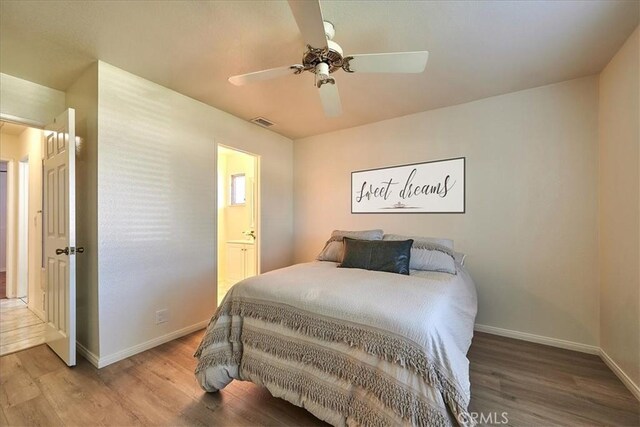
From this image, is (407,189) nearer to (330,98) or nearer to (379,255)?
(379,255)

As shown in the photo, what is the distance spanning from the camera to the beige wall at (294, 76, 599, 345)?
7.96 ft

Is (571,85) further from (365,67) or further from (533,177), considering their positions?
(365,67)

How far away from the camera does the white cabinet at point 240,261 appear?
407 cm

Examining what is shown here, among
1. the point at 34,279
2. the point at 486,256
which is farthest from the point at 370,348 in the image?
the point at 34,279

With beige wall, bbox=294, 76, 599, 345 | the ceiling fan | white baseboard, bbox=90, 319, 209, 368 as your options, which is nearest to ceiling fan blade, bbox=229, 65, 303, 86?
the ceiling fan

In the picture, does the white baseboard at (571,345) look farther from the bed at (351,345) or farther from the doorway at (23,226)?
the doorway at (23,226)

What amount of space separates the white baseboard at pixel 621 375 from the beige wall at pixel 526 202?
17 cm

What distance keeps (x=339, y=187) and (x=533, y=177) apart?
7.13ft

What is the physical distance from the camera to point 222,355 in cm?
179

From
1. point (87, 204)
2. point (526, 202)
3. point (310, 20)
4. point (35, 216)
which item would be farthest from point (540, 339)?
point (35, 216)

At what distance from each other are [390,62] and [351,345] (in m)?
1.65

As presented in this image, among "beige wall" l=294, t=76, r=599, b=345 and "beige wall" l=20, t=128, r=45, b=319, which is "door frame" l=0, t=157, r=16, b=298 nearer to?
"beige wall" l=20, t=128, r=45, b=319

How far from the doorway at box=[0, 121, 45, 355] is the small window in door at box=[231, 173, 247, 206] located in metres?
2.58

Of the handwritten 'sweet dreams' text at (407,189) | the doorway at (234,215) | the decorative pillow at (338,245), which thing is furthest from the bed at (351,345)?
the doorway at (234,215)
